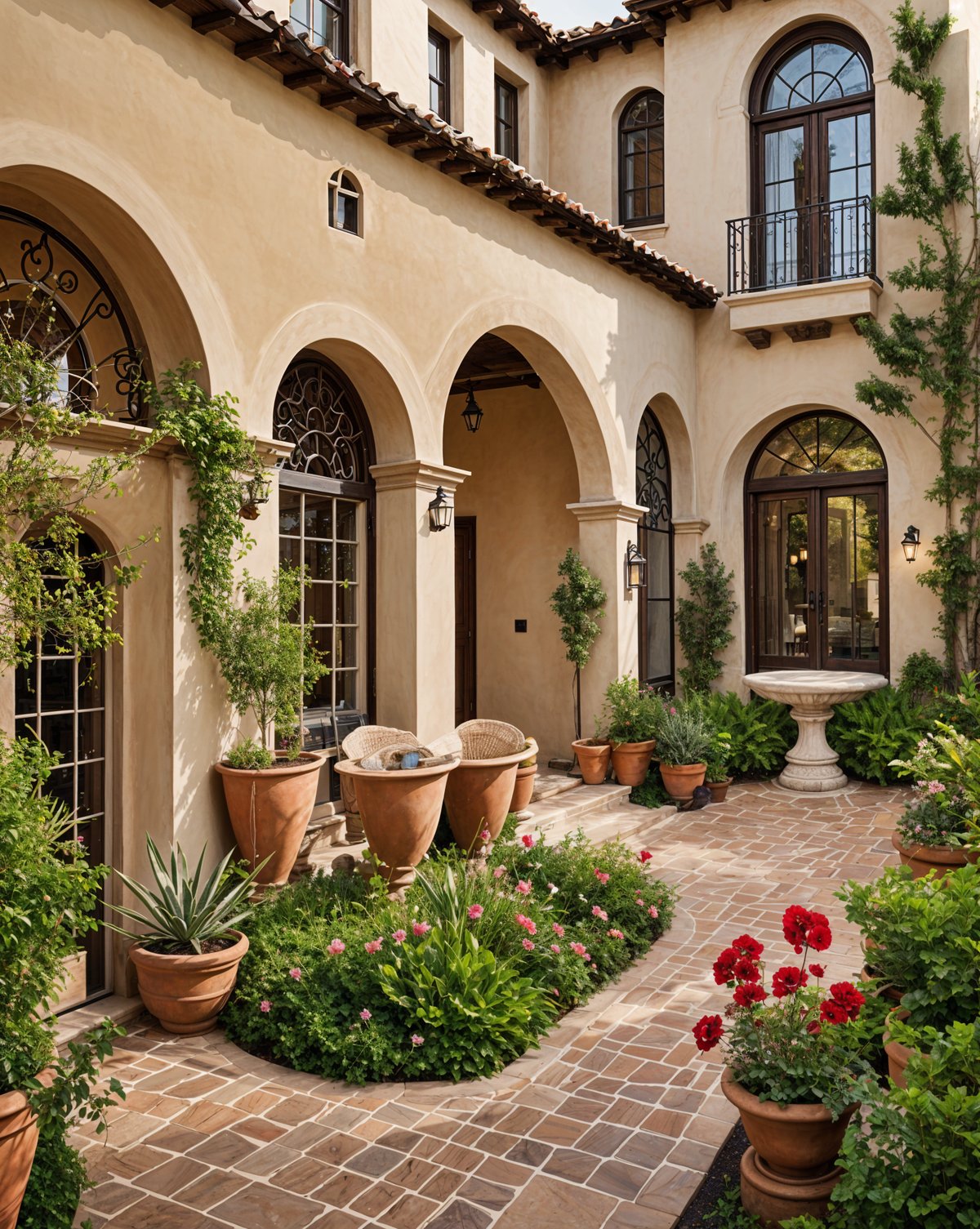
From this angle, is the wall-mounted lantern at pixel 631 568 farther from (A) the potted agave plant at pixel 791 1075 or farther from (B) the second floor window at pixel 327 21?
(A) the potted agave plant at pixel 791 1075

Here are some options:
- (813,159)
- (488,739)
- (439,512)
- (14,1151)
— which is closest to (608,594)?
(488,739)

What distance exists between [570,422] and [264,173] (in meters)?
5.04

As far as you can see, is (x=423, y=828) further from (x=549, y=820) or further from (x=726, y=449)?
(x=726, y=449)

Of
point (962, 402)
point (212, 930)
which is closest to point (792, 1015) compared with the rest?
point (212, 930)

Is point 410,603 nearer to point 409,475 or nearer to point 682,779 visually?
point 409,475

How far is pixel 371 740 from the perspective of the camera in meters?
7.57

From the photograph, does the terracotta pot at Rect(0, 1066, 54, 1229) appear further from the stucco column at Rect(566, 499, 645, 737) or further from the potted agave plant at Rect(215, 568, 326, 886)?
the stucco column at Rect(566, 499, 645, 737)

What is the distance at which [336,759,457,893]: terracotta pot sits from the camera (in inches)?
257

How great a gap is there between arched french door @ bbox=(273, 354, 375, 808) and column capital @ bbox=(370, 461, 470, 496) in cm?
13

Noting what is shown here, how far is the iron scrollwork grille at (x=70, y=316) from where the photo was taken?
18.8 feet

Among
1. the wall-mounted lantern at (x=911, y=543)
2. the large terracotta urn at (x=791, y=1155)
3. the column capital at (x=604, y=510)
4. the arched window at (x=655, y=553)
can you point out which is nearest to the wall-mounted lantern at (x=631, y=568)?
the column capital at (x=604, y=510)

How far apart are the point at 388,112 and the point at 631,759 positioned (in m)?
6.69

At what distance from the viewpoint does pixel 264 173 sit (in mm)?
6621

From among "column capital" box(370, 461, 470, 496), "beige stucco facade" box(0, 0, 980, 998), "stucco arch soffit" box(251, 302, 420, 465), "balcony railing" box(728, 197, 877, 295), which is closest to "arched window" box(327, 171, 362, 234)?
"beige stucco facade" box(0, 0, 980, 998)
